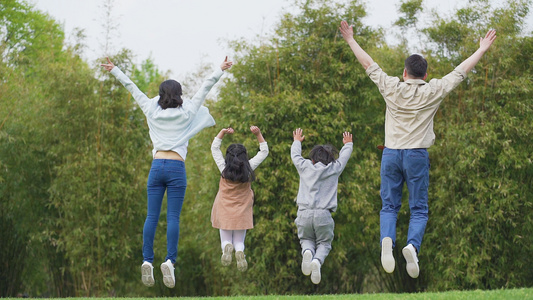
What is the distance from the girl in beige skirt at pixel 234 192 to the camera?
584cm

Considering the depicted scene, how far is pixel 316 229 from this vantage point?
5.60 meters

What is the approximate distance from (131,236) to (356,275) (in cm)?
405

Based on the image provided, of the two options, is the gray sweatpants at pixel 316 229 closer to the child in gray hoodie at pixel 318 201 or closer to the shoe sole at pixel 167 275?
the child in gray hoodie at pixel 318 201

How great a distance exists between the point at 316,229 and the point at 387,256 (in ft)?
3.62

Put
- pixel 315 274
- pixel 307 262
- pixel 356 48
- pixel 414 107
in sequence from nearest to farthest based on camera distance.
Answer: pixel 414 107, pixel 356 48, pixel 315 274, pixel 307 262

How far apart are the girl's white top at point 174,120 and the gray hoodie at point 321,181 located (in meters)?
1.02

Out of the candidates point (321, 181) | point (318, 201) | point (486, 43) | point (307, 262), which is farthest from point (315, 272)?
point (486, 43)

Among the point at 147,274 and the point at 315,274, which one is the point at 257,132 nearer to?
the point at 315,274

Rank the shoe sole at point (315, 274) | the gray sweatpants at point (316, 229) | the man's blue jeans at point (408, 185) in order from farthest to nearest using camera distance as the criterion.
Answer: the gray sweatpants at point (316, 229), the shoe sole at point (315, 274), the man's blue jeans at point (408, 185)

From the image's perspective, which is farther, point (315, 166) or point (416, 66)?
point (315, 166)

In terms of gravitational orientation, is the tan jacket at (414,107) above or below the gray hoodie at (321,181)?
above

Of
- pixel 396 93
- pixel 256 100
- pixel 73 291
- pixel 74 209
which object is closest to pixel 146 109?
pixel 396 93

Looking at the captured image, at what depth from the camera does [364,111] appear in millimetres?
10688

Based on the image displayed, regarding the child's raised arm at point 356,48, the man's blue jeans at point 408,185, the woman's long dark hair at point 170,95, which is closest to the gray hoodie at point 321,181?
the man's blue jeans at point 408,185
